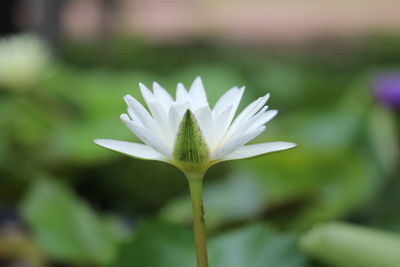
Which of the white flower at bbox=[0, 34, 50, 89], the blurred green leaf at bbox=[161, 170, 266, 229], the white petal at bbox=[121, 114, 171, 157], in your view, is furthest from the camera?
the white flower at bbox=[0, 34, 50, 89]

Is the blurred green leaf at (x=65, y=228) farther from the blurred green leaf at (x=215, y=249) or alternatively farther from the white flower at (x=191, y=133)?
the white flower at (x=191, y=133)

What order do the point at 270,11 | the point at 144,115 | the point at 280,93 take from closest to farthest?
the point at 144,115 < the point at 280,93 < the point at 270,11

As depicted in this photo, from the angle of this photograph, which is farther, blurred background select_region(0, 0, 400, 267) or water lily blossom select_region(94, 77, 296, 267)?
blurred background select_region(0, 0, 400, 267)

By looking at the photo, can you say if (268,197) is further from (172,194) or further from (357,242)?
(172,194)

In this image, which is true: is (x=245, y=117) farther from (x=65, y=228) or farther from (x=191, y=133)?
(x=65, y=228)

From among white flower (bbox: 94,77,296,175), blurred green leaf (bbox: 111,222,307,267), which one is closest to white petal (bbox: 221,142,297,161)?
white flower (bbox: 94,77,296,175)

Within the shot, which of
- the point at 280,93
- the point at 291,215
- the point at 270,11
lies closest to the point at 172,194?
the point at 291,215

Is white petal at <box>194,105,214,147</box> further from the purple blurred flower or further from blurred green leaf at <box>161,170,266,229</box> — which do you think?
the purple blurred flower
